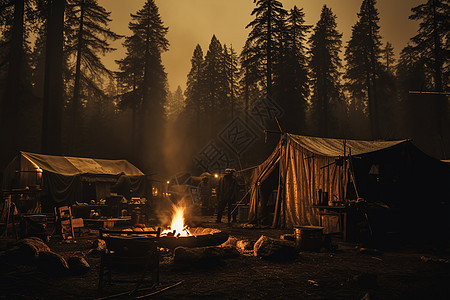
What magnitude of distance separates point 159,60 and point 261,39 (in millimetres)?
16617

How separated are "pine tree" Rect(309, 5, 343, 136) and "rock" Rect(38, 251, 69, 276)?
99.6 feet

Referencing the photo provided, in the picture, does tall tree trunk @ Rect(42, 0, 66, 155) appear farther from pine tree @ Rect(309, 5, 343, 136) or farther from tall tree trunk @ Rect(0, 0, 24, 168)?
pine tree @ Rect(309, 5, 343, 136)

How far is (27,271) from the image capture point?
5.80 meters

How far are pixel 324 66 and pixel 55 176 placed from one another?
29971mm

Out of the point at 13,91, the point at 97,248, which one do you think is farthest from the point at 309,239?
the point at 13,91

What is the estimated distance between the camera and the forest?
69.3 ft

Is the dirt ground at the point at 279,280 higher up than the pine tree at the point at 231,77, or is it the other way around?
the pine tree at the point at 231,77

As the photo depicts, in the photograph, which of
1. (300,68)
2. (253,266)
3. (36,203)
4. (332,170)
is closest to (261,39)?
(300,68)

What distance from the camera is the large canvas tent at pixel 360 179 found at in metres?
10.7

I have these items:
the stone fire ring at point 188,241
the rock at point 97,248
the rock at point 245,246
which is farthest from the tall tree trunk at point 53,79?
the rock at point 245,246

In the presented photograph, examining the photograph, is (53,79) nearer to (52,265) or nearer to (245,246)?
(52,265)

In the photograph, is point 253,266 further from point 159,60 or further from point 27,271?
point 159,60

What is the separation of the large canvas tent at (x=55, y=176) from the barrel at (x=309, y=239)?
1331 cm

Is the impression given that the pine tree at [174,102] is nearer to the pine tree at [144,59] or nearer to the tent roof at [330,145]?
the pine tree at [144,59]
